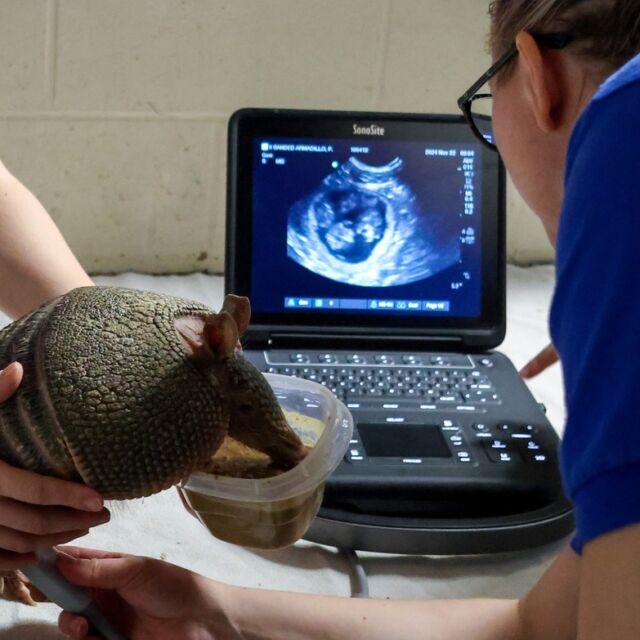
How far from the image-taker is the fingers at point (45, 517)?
0.68 metres

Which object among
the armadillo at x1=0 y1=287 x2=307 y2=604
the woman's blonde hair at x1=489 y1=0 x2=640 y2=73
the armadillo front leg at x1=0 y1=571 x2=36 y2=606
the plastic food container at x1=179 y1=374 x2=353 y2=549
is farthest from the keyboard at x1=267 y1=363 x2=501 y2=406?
the woman's blonde hair at x1=489 y1=0 x2=640 y2=73

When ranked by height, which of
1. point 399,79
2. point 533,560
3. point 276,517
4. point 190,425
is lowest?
point 533,560

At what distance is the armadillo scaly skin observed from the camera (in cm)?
60

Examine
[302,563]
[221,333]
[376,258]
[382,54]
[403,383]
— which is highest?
[382,54]

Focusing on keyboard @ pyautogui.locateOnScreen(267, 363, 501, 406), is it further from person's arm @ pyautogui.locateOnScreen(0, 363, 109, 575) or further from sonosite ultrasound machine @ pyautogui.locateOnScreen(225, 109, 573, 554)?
person's arm @ pyautogui.locateOnScreen(0, 363, 109, 575)

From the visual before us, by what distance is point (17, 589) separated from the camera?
0.88m

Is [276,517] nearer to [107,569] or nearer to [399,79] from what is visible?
[107,569]

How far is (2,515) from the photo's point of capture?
689 mm

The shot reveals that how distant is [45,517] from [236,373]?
174 mm

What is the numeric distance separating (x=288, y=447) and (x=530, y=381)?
832mm

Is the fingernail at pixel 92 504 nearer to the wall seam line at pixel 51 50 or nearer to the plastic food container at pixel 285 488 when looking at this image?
the plastic food container at pixel 285 488

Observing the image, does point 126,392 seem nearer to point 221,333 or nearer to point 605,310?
point 221,333

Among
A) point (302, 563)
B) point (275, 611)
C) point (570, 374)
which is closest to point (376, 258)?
point (302, 563)

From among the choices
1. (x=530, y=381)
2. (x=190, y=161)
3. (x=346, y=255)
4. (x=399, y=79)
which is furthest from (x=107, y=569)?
(x=399, y=79)
